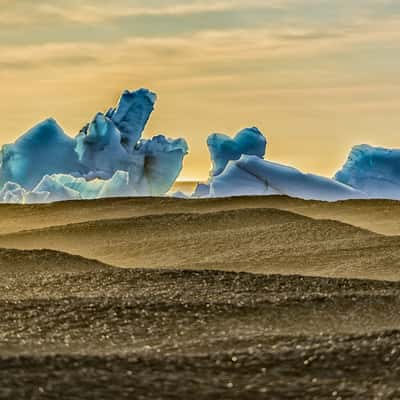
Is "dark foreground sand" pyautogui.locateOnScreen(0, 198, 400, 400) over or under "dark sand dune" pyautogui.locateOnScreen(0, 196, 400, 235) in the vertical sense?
under

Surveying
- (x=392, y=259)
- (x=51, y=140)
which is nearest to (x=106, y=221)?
(x=392, y=259)

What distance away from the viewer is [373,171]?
15852mm

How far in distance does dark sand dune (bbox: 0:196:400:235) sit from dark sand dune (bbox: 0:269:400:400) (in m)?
3.87

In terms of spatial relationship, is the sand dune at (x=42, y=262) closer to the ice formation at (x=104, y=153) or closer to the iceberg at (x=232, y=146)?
Result: the ice formation at (x=104, y=153)

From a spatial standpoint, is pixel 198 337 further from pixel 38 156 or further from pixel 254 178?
pixel 38 156

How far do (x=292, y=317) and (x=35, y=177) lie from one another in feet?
42.1

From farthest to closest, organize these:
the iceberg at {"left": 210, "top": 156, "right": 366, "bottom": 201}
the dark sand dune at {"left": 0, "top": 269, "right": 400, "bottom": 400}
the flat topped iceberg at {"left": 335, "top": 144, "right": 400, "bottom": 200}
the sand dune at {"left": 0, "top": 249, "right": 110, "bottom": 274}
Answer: the flat topped iceberg at {"left": 335, "top": 144, "right": 400, "bottom": 200} < the iceberg at {"left": 210, "top": 156, "right": 366, "bottom": 201} < the sand dune at {"left": 0, "top": 249, "right": 110, "bottom": 274} < the dark sand dune at {"left": 0, "top": 269, "right": 400, "bottom": 400}

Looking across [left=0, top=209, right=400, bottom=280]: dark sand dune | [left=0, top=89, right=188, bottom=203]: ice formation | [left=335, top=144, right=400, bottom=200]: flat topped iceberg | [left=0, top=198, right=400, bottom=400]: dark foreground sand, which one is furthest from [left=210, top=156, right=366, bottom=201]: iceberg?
[left=0, top=198, right=400, bottom=400]: dark foreground sand

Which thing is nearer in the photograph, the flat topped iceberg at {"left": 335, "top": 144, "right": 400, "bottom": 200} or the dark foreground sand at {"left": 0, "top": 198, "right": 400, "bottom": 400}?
the dark foreground sand at {"left": 0, "top": 198, "right": 400, "bottom": 400}

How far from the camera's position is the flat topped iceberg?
1556cm

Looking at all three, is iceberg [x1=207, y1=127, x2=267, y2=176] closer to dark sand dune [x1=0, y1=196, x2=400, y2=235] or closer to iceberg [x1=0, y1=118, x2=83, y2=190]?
iceberg [x1=0, y1=118, x2=83, y2=190]

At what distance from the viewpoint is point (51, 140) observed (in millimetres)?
15625

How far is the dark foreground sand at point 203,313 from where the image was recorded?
2.81 metres

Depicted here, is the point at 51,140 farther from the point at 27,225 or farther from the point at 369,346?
the point at 369,346
